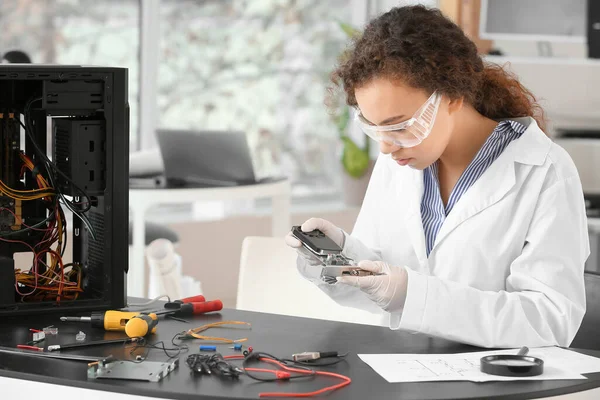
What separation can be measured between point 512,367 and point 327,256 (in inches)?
14.9

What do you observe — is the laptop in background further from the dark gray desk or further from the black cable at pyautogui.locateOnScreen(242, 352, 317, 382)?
the black cable at pyautogui.locateOnScreen(242, 352, 317, 382)

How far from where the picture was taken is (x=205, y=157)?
3.11m

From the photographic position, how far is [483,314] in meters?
1.51

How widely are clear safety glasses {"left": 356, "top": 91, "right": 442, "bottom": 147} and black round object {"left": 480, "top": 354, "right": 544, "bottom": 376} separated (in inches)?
19.0

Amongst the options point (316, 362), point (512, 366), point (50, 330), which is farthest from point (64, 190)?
point (512, 366)

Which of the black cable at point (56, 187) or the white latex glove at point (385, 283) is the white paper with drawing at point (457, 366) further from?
A: the black cable at point (56, 187)

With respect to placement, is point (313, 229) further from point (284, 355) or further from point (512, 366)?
point (512, 366)

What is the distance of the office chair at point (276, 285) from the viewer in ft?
6.84

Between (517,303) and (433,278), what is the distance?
0.48 feet

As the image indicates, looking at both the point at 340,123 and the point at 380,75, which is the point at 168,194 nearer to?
the point at 380,75

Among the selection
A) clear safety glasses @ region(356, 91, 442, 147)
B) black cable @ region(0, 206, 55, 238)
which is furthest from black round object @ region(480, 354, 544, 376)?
black cable @ region(0, 206, 55, 238)

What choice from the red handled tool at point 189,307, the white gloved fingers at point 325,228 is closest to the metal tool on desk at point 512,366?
the white gloved fingers at point 325,228

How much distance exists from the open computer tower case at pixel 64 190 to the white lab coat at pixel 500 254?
388mm

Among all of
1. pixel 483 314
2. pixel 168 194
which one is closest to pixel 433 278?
pixel 483 314
